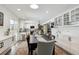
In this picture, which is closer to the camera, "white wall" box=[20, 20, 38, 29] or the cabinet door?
the cabinet door

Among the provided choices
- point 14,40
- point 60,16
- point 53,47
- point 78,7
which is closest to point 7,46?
point 14,40

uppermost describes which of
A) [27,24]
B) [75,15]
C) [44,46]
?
[75,15]

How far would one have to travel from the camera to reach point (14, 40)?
3.64ft

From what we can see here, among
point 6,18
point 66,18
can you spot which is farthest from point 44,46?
point 6,18

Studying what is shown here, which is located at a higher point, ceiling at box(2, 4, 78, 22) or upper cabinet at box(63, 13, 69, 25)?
ceiling at box(2, 4, 78, 22)

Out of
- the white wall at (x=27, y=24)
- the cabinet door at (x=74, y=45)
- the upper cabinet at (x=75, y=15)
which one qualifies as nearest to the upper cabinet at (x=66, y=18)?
the upper cabinet at (x=75, y=15)

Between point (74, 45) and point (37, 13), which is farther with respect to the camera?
point (37, 13)

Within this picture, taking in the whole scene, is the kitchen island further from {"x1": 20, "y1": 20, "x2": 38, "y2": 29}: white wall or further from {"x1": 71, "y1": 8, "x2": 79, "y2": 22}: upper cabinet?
{"x1": 71, "y1": 8, "x2": 79, "y2": 22}: upper cabinet

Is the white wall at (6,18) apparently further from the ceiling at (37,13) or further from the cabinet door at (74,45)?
the cabinet door at (74,45)

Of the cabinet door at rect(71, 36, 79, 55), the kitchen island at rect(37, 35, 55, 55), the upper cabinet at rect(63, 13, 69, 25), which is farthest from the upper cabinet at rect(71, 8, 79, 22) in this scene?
the kitchen island at rect(37, 35, 55, 55)

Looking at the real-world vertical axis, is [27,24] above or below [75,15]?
below

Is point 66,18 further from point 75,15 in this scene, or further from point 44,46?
point 44,46

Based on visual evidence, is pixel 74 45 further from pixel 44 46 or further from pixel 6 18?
pixel 6 18

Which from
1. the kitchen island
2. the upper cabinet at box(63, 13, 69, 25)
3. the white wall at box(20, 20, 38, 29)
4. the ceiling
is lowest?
the kitchen island
